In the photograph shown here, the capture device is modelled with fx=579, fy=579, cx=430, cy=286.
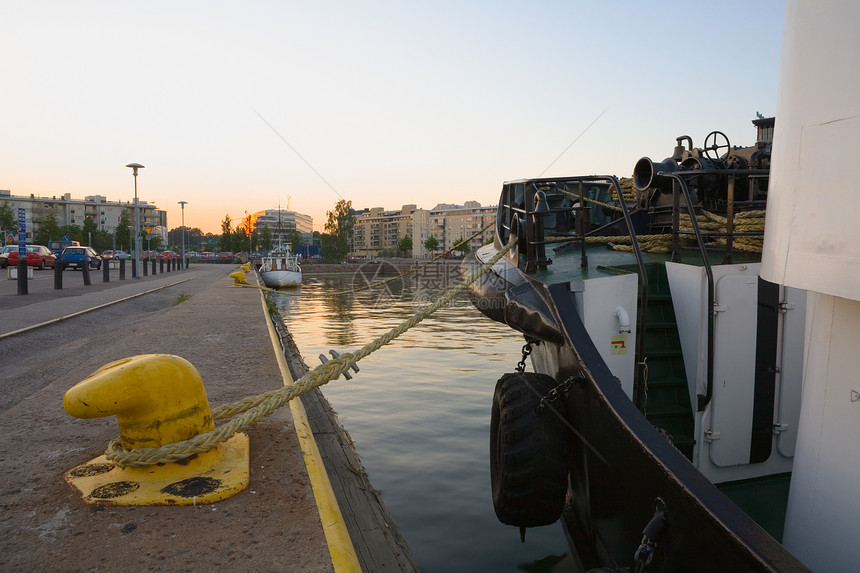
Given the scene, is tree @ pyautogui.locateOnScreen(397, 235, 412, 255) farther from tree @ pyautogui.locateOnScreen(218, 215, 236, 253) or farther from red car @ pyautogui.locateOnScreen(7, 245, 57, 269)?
red car @ pyautogui.locateOnScreen(7, 245, 57, 269)

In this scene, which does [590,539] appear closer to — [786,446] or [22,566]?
[786,446]

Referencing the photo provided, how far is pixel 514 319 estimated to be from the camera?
458cm

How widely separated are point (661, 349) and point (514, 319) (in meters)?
1.10

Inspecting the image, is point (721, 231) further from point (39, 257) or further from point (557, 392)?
point (39, 257)

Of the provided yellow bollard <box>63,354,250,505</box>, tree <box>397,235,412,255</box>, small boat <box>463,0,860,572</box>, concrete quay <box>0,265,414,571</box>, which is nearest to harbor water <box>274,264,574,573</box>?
concrete quay <box>0,265,414,571</box>

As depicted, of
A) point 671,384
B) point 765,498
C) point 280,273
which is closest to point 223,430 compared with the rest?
point 671,384

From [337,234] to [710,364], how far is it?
98585 millimetres

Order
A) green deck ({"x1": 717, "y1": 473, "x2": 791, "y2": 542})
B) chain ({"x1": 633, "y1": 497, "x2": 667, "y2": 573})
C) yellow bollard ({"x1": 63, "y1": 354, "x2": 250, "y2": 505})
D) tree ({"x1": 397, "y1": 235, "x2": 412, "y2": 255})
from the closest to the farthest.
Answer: chain ({"x1": 633, "y1": 497, "x2": 667, "y2": 573}) → yellow bollard ({"x1": 63, "y1": 354, "x2": 250, "y2": 505}) → green deck ({"x1": 717, "y1": 473, "x2": 791, "y2": 542}) → tree ({"x1": 397, "y1": 235, "x2": 412, "y2": 255})

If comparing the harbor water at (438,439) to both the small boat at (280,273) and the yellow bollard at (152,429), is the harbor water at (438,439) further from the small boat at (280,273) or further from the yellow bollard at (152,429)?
the small boat at (280,273)

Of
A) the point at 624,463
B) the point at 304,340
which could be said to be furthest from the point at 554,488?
the point at 304,340

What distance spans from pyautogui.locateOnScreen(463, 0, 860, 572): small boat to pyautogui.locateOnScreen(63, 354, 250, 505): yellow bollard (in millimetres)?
1838

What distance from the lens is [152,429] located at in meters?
3.20

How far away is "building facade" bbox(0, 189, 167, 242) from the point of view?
153m

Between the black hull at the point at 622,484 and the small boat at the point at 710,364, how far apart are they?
1 centimetres
